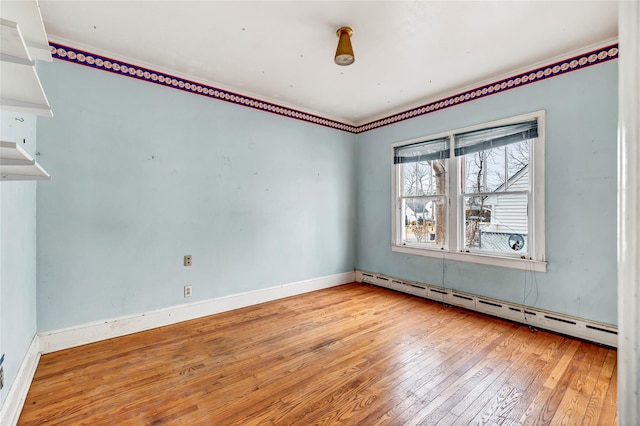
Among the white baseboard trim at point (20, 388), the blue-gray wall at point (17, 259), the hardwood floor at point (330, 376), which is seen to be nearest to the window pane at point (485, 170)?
the hardwood floor at point (330, 376)

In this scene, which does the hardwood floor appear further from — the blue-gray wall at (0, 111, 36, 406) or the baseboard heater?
the blue-gray wall at (0, 111, 36, 406)

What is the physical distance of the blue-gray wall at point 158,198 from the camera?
2512 millimetres

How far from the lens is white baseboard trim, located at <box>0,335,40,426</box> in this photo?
1563 millimetres

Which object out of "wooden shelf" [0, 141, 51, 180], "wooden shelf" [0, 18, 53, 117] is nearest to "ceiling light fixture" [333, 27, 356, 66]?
"wooden shelf" [0, 18, 53, 117]

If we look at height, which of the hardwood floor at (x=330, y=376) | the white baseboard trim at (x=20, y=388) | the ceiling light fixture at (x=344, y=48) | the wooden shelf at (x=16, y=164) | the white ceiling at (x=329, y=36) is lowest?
the hardwood floor at (x=330, y=376)

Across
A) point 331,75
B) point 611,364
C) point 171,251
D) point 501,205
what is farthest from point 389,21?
point 611,364

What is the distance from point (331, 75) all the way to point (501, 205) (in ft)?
7.66

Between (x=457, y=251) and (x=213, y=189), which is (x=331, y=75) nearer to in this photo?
(x=213, y=189)

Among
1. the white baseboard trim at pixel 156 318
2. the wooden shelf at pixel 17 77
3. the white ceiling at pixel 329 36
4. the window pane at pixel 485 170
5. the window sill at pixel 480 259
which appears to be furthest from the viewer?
the window pane at pixel 485 170

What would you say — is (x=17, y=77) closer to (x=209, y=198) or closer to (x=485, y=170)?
(x=209, y=198)

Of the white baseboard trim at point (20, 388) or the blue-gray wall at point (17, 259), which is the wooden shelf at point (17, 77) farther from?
the white baseboard trim at point (20, 388)

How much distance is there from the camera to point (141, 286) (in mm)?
2871

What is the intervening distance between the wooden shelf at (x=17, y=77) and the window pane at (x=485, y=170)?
3.68m

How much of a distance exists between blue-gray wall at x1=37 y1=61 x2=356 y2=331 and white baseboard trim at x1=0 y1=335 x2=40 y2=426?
0.32 metres
